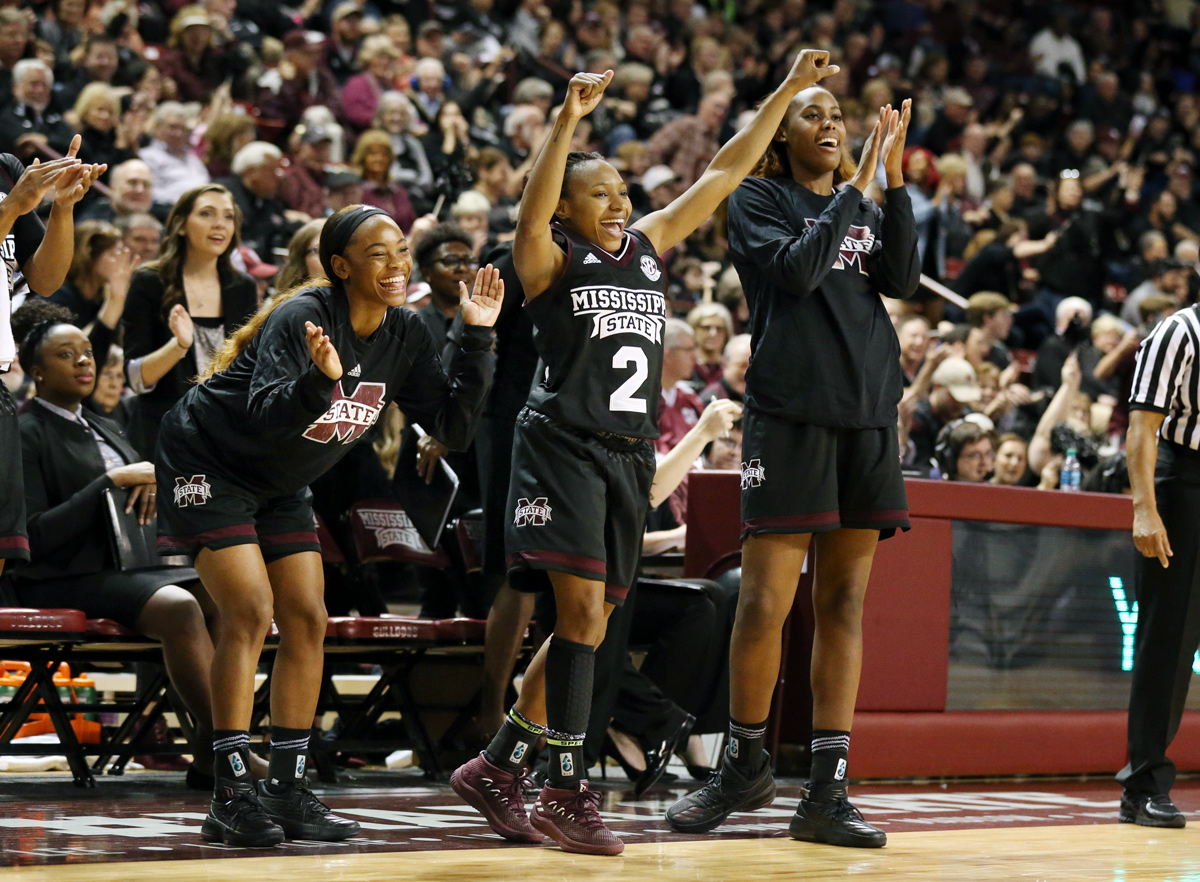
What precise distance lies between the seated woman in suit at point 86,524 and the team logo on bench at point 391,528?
Answer: 919 millimetres

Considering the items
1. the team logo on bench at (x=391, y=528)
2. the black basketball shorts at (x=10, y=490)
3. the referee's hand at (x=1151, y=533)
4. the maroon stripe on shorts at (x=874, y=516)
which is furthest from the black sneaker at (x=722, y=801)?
the team logo on bench at (x=391, y=528)

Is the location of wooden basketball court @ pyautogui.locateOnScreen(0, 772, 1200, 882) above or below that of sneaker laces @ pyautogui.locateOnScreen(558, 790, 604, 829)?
below

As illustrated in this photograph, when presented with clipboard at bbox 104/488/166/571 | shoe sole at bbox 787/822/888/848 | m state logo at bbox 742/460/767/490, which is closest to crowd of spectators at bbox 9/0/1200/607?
clipboard at bbox 104/488/166/571

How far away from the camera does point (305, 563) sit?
409 centimetres

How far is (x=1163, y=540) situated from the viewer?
16.1ft

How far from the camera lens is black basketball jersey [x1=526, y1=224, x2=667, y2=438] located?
3.98m

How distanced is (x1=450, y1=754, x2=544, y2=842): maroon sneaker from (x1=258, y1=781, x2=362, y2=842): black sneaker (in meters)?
0.30

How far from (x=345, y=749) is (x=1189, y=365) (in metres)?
3.09

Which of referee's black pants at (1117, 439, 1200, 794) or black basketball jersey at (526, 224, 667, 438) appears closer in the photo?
black basketball jersey at (526, 224, 667, 438)

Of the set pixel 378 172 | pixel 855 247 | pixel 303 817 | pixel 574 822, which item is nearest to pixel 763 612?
pixel 574 822

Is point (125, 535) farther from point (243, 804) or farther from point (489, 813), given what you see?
point (489, 813)

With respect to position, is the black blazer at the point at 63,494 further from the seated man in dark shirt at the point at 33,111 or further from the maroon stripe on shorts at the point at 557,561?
the seated man in dark shirt at the point at 33,111

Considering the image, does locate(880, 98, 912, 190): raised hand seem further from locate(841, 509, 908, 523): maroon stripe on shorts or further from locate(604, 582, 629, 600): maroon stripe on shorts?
locate(604, 582, 629, 600): maroon stripe on shorts

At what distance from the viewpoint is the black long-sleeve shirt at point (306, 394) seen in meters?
3.89
